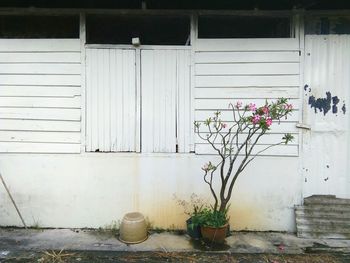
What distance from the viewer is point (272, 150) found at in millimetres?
6102

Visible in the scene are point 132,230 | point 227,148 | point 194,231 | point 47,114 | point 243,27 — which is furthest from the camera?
point 243,27

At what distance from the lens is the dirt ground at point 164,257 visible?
17.0 ft

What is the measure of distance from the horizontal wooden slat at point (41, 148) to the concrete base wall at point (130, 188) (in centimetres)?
8

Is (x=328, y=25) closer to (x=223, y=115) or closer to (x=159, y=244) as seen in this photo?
(x=223, y=115)

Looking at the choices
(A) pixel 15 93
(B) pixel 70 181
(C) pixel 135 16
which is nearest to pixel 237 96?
(C) pixel 135 16

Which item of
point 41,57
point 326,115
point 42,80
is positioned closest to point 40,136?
point 42,80

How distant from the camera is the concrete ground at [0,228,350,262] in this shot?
5.46 metres

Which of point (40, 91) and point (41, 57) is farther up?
point (41, 57)

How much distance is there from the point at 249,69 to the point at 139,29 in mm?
1904

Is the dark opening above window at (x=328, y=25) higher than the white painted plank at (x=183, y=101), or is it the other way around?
the dark opening above window at (x=328, y=25)

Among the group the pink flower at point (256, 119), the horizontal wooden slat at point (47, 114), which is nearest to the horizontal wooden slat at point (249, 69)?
the pink flower at point (256, 119)

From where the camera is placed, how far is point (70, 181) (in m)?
6.20

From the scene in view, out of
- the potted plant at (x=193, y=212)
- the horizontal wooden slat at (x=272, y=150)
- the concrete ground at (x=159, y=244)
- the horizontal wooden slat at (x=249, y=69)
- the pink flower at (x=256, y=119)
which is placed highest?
the horizontal wooden slat at (x=249, y=69)

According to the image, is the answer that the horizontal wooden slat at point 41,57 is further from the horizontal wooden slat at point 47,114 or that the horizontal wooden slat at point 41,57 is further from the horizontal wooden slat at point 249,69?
the horizontal wooden slat at point 249,69
